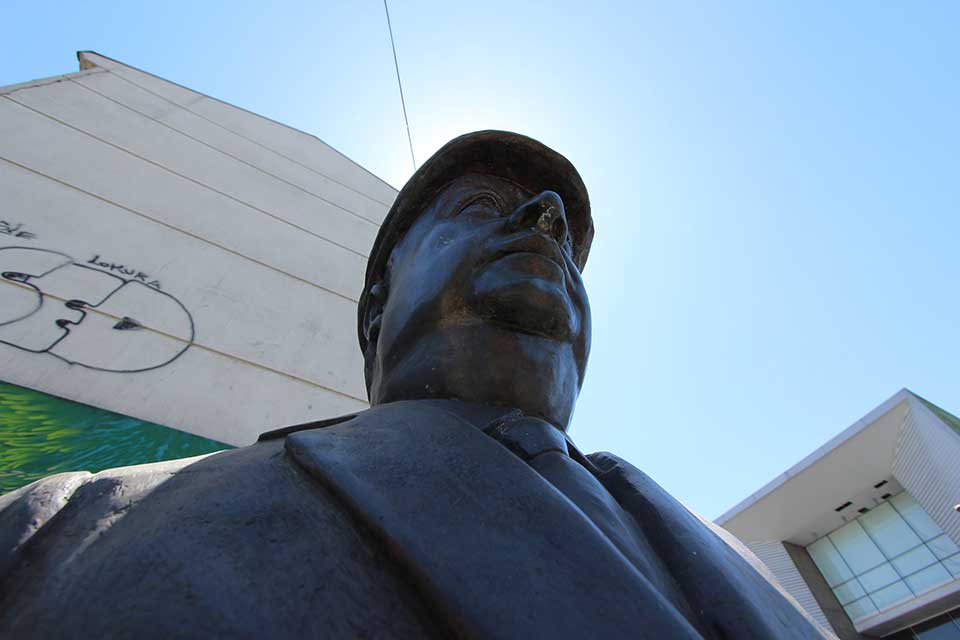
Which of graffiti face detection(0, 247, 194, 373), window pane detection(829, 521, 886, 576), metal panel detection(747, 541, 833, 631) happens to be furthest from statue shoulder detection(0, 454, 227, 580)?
window pane detection(829, 521, 886, 576)

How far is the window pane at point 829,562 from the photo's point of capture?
44.7 ft

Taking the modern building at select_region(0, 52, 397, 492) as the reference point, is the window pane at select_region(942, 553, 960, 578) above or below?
below

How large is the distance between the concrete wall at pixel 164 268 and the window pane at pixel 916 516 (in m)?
14.5

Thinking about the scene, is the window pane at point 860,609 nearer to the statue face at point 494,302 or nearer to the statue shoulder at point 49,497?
the statue face at point 494,302

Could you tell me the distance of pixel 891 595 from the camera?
39.7 ft

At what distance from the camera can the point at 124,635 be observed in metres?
0.55

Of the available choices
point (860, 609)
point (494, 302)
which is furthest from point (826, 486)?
point (494, 302)

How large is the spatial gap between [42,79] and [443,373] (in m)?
5.89

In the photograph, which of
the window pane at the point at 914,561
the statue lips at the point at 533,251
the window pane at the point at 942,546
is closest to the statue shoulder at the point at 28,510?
the statue lips at the point at 533,251

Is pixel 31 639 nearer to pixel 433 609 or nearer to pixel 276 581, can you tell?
pixel 276 581

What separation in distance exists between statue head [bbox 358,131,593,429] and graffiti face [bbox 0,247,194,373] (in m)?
2.18

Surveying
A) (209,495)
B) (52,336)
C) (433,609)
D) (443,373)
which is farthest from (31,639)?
(52,336)

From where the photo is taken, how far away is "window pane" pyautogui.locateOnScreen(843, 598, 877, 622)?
12.5 metres

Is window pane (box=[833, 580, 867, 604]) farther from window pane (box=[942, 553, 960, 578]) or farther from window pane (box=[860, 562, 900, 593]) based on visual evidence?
window pane (box=[942, 553, 960, 578])
